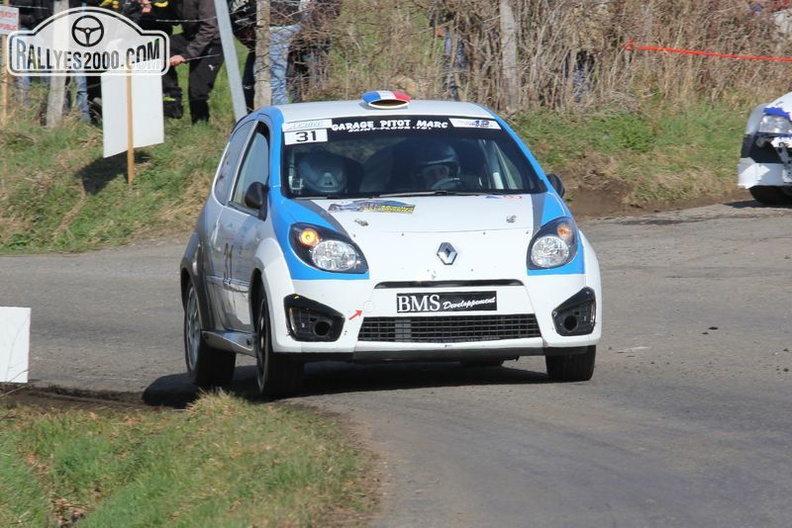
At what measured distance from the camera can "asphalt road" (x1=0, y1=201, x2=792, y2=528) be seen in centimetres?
602

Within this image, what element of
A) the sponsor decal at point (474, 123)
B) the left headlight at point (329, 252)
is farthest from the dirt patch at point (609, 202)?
the left headlight at point (329, 252)

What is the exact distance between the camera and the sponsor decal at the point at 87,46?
65.2 ft

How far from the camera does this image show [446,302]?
8.24 metres

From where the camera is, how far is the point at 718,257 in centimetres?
1477

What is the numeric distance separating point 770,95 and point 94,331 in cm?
1178

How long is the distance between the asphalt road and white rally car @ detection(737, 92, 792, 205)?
0.51 metres

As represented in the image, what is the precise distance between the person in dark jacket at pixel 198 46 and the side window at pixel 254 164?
9909 mm

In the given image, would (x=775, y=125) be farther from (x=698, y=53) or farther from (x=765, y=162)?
(x=698, y=53)

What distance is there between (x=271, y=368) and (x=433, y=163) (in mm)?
1698

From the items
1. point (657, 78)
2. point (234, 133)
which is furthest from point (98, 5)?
point (234, 133)

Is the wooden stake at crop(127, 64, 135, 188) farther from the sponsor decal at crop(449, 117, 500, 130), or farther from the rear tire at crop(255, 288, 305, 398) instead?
the rear tire at crop(255, 288, 305, 398)

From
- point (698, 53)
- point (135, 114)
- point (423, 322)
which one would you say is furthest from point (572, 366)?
point (698, 53)

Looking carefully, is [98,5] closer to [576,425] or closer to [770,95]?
[770,95]

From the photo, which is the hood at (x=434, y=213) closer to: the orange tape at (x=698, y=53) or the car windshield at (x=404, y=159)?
the car windshield at (x=404, y=159)
